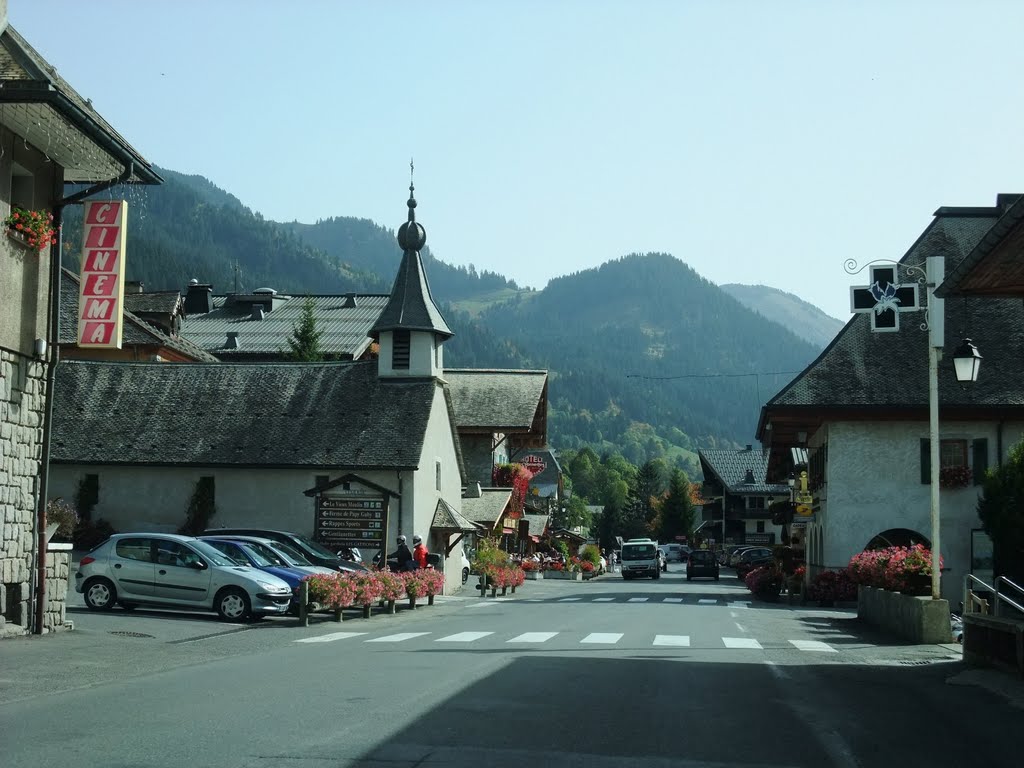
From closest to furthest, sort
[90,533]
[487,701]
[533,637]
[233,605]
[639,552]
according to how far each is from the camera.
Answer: [487,701]
[533,637]
[233,605]
[90,533]
[639,552]

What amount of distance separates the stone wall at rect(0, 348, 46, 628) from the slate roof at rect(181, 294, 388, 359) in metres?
58.7

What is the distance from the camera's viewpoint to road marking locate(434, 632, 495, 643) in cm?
Result: 1995

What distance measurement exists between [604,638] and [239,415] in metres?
27.6

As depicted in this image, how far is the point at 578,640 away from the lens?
2047cm

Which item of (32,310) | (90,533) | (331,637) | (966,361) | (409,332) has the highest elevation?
(409,332)

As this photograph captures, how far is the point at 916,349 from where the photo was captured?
4112 cm

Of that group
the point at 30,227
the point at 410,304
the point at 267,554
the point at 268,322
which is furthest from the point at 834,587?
the point at 268,322

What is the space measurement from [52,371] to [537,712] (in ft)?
36.5

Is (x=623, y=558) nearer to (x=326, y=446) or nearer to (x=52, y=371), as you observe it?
(x=326, y=446)

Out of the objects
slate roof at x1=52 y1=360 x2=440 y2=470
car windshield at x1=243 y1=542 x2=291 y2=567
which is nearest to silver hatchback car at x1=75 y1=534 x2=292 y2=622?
car windshield at x1=243 y1=542 x2=291 y2=567

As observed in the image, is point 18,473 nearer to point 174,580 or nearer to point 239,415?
point 174,580

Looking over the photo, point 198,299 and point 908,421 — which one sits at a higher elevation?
point 198,299

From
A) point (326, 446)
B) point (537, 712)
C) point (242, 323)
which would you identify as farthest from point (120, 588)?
point (242, 323)

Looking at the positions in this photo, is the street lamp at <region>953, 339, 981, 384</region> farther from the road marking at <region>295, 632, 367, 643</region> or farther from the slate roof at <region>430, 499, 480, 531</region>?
the slate roof at <region>430, 499, 480, 531</region>
